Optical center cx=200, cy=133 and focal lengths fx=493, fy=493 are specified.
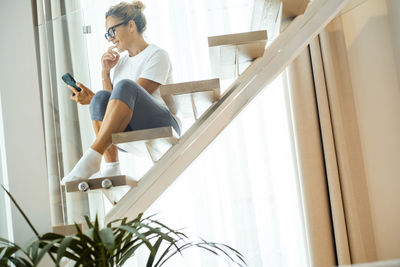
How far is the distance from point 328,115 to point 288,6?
112 centimetres

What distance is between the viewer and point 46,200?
178 cm

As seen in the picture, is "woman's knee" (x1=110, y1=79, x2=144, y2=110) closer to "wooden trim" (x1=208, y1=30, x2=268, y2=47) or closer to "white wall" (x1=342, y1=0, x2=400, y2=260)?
"wooden trim" (x1=208, y1=30, x2=268, y2=47)

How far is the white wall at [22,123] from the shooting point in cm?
176

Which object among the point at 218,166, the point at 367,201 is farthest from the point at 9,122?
the point at 367,201

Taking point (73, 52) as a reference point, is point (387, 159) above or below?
below

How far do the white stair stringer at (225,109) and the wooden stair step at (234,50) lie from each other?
0.20ft

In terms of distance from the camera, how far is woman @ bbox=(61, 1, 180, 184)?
187 centimetres

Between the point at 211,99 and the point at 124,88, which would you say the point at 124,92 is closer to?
the point at 124,88

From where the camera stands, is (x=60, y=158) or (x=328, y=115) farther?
(x=328, y=115)

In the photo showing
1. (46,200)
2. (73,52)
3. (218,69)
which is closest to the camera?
(46,200)

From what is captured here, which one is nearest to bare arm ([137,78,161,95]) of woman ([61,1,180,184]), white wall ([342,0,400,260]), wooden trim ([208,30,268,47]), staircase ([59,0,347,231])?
woman ([61,1,180,184])

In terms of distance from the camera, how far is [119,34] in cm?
212

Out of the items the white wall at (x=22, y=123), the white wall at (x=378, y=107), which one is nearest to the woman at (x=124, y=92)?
the white wall at (x=22, y=123)

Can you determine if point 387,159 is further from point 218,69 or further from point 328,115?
point 218,69
